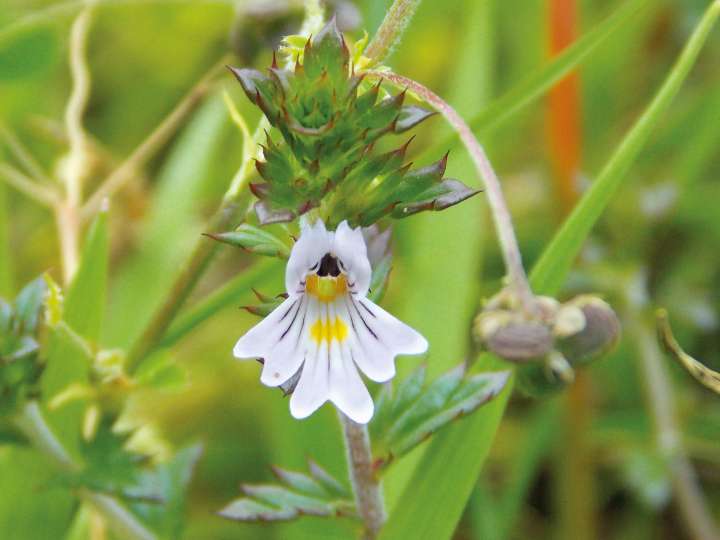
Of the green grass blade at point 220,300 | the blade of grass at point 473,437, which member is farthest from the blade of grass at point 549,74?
the green grass blade at point 220,300

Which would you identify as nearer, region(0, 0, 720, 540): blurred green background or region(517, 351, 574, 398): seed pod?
region(517, 351, 574, 398): seed pod

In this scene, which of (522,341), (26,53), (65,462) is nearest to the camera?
(522,341)

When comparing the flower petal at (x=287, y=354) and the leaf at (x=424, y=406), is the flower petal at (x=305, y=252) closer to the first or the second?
the flower petal at (x=287, y=354)

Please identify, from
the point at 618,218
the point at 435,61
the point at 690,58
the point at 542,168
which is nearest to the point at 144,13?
the point at 435,61

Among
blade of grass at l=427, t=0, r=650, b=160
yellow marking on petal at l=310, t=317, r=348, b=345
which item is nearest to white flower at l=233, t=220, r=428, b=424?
yellow marking on petal at l=310, t=317, r=348, b=345

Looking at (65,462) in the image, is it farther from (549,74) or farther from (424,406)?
(549,74)

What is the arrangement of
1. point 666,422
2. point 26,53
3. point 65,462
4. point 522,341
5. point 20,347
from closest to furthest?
1. point 522,341
2. point 20,347
3. point 65,462
4. point 666,422
5. point 26,53

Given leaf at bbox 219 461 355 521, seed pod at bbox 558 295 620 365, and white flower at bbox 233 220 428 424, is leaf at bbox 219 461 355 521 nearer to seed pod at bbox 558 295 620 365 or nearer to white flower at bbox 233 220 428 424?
white flower at bbox 233 220 428 424

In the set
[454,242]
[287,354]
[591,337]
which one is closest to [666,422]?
[454,242]

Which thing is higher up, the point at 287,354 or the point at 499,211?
the point at 499,211
